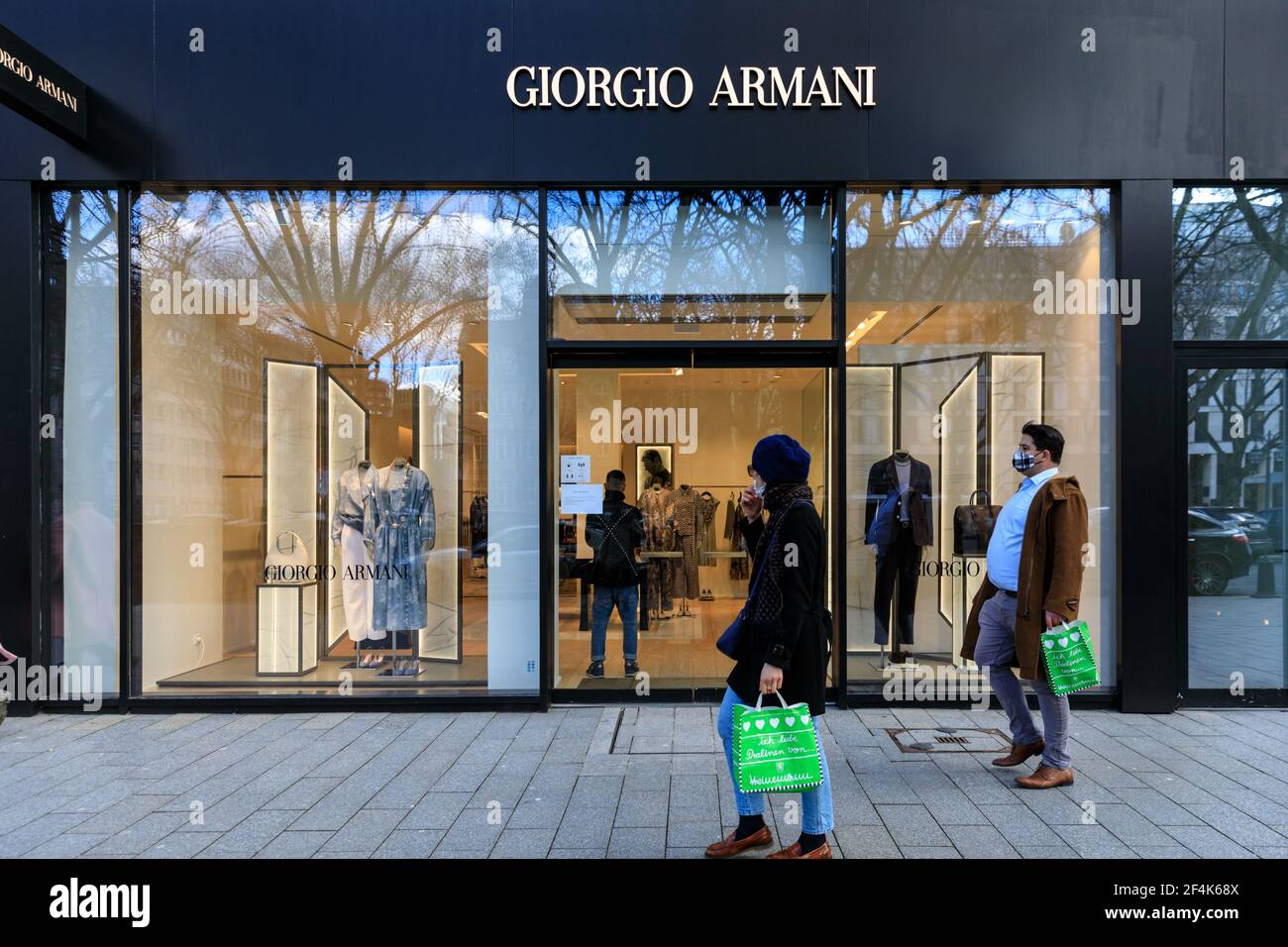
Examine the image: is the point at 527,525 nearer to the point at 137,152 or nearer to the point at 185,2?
the point at 137,152

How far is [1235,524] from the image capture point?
221 inches

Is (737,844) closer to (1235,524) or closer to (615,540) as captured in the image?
(615,540)

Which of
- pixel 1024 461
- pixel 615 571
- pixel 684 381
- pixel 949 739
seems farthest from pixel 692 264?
pixel 949 739

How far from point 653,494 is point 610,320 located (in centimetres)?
155

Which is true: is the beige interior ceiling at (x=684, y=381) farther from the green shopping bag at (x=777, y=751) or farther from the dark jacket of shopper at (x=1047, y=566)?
the green shopping bag at (x=777, y=751)

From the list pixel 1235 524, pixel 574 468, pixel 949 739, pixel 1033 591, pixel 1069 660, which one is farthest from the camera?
pixel 574 468

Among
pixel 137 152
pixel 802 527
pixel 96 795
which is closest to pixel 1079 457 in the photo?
pixel 802 527

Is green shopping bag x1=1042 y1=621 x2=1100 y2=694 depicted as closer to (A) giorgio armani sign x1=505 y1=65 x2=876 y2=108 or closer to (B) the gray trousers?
(B) the gray trousers

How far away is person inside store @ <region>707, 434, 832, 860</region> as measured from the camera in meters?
2.90

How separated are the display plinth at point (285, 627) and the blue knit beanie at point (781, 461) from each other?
4.58 m

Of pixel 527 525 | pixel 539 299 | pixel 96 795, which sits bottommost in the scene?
pixel 96 795

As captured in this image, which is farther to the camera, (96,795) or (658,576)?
(658,576)

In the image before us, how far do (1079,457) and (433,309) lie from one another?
18.5ft

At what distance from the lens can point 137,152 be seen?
5320mm
